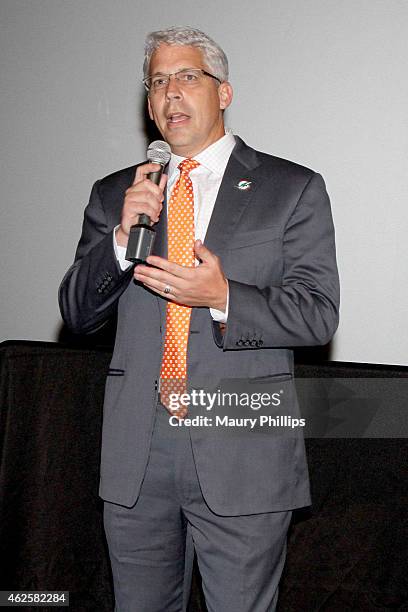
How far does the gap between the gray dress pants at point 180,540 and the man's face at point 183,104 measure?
1.91 ft

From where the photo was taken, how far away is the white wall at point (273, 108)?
294 cm

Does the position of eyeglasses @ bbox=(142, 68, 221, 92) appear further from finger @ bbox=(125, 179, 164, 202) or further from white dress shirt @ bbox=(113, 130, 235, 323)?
finger @ bbox=(125, 179, 164, 202)

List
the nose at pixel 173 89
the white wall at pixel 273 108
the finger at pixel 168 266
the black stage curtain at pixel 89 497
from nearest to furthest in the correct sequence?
the finger at pixel 168 266
the nose at pixel 173 89
the black stage curtain at pixel 89 497
the white wall at pixel 273 108

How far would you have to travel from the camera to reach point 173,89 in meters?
1.79

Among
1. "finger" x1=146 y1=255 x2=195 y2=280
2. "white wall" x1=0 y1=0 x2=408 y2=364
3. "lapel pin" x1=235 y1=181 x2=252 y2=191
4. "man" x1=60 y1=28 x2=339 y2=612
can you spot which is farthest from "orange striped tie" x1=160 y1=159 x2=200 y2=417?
"white wall" x1=0 y1=0 x2=408 y2=364

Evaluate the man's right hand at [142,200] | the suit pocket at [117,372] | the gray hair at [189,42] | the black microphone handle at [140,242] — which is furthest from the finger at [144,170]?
the suit pocket at [117,372]

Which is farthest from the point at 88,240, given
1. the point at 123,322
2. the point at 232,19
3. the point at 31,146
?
the point at 31,146

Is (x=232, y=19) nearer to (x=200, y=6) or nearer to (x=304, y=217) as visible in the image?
(x=200, y=6)

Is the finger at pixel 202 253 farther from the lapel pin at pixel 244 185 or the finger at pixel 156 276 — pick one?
the lapel pin at pixel 244 185

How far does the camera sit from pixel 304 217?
69.7 inches

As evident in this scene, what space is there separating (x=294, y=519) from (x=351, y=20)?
172 cm

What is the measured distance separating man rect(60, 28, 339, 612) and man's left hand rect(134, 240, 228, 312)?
8 centimetres

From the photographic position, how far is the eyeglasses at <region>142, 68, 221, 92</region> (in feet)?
5.95

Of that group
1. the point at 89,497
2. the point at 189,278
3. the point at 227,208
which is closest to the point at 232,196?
the point at 227,208
